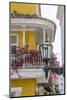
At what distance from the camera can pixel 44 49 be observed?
2109mm

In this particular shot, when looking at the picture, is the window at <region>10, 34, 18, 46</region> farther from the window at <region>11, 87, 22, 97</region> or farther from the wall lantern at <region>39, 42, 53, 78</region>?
the window at <region>11, 87, 22, 97</region>

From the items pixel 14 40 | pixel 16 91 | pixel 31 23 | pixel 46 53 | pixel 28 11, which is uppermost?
pixel 28 11

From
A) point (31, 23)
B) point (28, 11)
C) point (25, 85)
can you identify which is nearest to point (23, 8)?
point (28, 11)

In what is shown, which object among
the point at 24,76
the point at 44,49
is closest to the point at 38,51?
the point at 44,49

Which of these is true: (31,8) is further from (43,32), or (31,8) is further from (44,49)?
(44,49)

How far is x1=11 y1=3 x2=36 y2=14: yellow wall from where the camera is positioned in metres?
2.05

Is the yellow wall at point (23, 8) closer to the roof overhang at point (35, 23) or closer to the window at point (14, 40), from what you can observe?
the roof overhang at point (35, 23)

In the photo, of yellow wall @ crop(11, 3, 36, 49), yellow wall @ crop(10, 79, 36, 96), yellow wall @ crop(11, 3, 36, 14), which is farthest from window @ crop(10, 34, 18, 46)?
yellow wall @ crop(10, 79, 36, 96)

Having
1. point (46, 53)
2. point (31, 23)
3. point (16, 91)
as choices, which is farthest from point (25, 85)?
point (31, 23)

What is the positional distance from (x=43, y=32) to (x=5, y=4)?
1.41 ft

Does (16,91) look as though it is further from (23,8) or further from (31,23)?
(23,8)

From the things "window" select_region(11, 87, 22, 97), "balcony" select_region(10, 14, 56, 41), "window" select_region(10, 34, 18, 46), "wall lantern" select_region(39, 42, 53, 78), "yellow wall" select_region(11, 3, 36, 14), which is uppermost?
"yellow wall" select_region(11, 3, 36, 14)

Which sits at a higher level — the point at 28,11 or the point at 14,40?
the point at 28,11

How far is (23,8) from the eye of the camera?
2064mm
